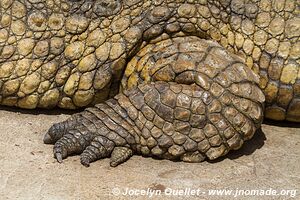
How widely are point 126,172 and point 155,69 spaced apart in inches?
33.6

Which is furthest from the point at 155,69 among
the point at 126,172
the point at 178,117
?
the point at 126,172

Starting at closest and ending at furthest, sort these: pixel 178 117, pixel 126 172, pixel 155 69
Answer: pixel 126 172 < pixel 178 117 < pixel 155 69

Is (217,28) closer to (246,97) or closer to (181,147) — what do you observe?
(246,97)

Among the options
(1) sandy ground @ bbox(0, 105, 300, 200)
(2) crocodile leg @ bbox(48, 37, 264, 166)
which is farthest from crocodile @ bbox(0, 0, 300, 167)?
(1) sandy ground @ bbox(0, 105, 300, 200)

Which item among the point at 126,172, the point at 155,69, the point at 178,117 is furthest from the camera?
the point at 155,69

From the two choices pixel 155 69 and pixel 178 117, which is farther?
pixel 155 69

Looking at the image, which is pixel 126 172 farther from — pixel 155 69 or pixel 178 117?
pixel 155 69

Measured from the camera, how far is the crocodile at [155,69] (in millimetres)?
4594

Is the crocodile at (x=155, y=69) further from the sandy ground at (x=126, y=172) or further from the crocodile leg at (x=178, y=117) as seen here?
the sandy ground at (x=126, y=172)

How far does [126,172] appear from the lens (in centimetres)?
437

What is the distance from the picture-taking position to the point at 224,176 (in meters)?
4.43

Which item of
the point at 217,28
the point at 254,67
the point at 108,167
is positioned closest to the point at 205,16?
the point at 217,28

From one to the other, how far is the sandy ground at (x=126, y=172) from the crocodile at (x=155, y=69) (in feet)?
0.38

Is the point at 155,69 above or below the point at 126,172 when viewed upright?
above
